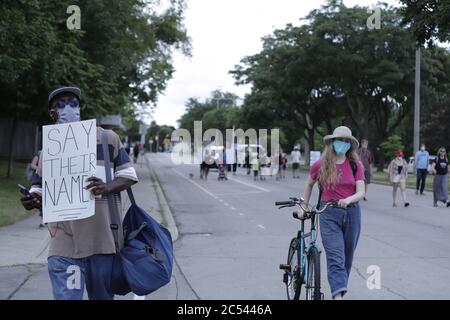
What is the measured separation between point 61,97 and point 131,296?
127 inches

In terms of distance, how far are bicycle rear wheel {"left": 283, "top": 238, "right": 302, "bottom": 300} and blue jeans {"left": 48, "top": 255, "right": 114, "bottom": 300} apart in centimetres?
246

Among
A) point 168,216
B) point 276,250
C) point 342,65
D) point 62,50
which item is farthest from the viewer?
point 342,65

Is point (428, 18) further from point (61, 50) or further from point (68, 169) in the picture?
point (68, 169)

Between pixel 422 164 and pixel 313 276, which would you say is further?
pixel 422 164

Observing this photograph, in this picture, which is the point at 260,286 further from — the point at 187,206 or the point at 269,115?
the point at 269,115

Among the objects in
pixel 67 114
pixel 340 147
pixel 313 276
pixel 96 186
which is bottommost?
pixel 313 276

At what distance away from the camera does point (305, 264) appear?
6.12m

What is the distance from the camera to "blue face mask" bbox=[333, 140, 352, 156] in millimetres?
6117

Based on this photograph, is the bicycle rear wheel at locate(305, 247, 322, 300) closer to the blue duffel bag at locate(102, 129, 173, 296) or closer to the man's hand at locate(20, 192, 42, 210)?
the blue duffel bag at locate(102, 129, 173, 296)

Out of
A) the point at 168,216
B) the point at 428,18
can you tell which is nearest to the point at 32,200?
the point at 168,216

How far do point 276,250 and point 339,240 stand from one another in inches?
170

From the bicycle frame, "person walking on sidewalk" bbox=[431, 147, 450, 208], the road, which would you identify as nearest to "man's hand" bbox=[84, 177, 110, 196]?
the bicycle frame

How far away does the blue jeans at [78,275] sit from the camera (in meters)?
4.16

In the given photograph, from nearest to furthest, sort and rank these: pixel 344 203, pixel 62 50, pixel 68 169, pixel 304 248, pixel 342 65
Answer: pixel 68 169 < pixel 344 203 < pixel 304 248 < pixel 62 50 < pixel 342 65
